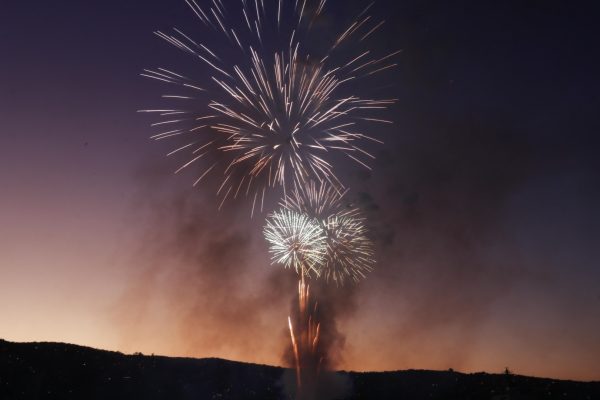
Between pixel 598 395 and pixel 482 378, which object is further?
pixel 482 378

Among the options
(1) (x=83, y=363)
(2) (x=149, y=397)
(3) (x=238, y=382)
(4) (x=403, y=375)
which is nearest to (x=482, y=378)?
(4) (x=403, y=375)

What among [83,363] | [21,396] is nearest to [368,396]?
[83,363]

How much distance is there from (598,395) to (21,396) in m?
61.8

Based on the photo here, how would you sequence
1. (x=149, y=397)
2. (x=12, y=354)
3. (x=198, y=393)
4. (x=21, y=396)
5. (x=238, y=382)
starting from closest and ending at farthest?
1. (x=21, y=396)
2. (x=12, y=354)
3. (x=149, y=397)
4. (x=198, y=393)
5. (x=238, y=382)

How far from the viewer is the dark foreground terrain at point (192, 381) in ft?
176

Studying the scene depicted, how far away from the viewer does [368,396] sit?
234 ft

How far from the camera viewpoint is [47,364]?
5625cm

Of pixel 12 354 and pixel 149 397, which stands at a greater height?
pixel 12 354

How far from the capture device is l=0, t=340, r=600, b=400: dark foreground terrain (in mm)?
53750

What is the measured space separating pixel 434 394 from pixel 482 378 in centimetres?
659

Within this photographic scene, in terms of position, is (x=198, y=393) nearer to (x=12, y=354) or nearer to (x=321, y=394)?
(x=321, y=394)

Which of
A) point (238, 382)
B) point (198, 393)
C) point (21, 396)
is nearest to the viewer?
point (21, 396)

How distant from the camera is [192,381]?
6712 cm

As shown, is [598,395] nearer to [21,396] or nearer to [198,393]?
[198,393]
